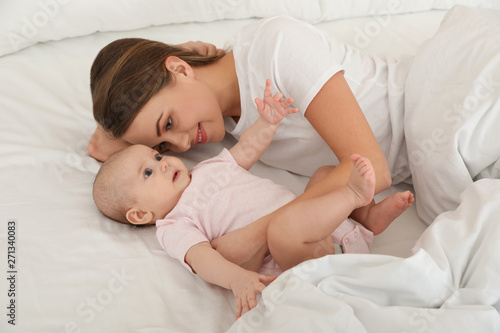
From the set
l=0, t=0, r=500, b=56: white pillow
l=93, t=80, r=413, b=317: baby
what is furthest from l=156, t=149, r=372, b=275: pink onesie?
l=0, t=0, r=500, b=56: white pillow

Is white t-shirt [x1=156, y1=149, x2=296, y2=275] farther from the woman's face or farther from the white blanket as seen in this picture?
the white blanket

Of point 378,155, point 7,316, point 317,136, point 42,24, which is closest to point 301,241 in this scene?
point 378,155

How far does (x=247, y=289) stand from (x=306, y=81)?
0.50 m

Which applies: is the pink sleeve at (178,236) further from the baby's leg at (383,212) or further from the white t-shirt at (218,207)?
the baby's leg at (383,212)

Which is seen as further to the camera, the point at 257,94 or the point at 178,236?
the point at 257,94

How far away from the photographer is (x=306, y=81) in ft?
3.68

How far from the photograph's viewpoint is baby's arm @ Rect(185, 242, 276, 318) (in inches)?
34.7

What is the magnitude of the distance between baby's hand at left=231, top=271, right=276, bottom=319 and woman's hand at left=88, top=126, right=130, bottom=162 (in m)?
0.55

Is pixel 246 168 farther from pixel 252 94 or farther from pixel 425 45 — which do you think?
pixel 425 45

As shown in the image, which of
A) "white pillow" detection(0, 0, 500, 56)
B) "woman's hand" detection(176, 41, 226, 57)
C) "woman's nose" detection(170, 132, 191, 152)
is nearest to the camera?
"woman's nose" detection(170, 132, 191, 152)

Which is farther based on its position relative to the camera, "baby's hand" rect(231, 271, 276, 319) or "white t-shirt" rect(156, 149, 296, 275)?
"white t-shirt" rect(156, 149, 296, 275)

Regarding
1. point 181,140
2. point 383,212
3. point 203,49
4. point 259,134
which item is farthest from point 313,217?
point 203,49

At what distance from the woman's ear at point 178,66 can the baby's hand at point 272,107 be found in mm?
243

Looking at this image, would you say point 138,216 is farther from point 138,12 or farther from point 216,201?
point 138,12
